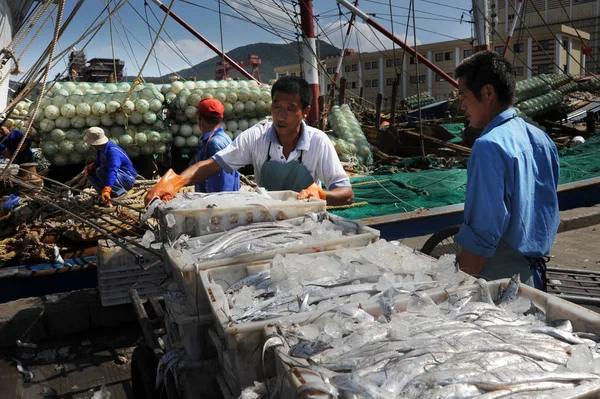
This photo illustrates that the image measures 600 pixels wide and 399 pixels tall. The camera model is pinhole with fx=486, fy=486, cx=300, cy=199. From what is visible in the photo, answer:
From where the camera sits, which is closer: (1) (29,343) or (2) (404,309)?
(2) (404,309)

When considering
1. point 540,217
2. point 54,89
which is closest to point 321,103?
point 54,89

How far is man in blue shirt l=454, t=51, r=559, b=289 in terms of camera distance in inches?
90.2

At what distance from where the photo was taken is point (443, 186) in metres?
7.67

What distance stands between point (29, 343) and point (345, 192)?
3.13 metres

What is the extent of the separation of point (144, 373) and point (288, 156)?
1784mm

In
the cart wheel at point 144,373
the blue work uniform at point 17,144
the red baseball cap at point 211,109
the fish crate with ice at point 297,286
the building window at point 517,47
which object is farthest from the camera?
the building window at point 517,47

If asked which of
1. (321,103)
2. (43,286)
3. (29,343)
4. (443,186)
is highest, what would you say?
(321,103)

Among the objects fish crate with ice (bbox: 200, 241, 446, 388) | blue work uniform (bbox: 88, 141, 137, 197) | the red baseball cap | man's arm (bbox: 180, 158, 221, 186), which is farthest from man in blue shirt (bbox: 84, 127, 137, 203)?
fish crate with ice (bbox: 200, 241, 446, 388)

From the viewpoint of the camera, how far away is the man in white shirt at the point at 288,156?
343 centimetres

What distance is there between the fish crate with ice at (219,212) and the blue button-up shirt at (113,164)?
3.74 meters

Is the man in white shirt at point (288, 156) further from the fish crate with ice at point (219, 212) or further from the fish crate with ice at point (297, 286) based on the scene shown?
the fish crate with ice at point (297, 286)

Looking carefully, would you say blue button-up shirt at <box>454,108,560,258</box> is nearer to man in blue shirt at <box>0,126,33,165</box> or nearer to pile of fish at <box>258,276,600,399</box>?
pile of fish at <box>258,276,600,399</box>

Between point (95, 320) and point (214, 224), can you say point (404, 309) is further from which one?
point (95, 320)

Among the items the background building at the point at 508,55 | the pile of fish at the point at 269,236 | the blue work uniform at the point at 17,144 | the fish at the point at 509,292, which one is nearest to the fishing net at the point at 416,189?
the pile of fish at the point at 269,236
